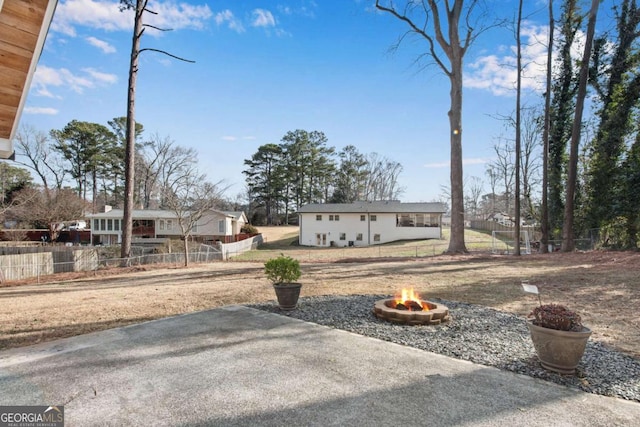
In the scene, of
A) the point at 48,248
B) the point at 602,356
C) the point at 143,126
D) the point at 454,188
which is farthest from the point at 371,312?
the point at 143,126

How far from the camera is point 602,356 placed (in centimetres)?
365

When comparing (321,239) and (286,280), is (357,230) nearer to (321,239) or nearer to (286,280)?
(321,239)

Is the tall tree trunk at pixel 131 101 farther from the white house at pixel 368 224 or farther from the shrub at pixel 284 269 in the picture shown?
the white house at pixel 368 224

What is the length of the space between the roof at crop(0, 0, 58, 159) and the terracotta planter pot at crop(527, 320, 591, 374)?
5.88 meters

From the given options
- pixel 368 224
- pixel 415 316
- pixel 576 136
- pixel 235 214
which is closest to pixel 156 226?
pixel 235 214

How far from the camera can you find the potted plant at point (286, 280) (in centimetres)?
548

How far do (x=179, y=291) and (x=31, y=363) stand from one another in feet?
14.1

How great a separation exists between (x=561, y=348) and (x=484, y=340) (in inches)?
A: 41.4

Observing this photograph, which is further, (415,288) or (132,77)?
(132,77)

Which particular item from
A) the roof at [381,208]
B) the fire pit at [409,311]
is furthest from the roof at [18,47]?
the roof at [381,208]

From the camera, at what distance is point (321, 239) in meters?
33.2

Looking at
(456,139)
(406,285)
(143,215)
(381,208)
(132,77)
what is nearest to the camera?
(406,285)

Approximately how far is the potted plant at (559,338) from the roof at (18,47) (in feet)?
19.2

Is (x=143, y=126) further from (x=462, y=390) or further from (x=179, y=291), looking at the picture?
(x=462, y=390)
